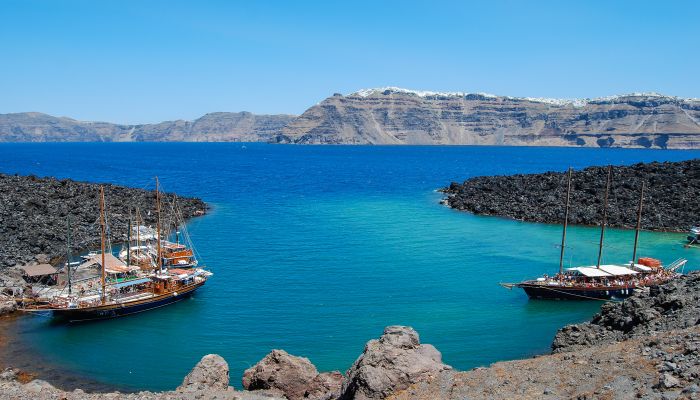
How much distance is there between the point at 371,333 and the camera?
35.7 metres

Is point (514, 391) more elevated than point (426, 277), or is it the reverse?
point (514, 391)

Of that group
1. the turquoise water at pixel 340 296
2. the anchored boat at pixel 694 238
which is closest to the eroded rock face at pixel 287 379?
the turquoise water at pixel 340 296

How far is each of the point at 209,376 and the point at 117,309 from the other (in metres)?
19.7

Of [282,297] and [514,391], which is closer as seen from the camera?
[514,391]

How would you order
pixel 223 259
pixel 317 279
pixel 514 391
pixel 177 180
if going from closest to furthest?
pixel 514 391
pixel 317 279
pixel 223 259
pixel 177 180

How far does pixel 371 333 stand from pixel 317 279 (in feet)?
44.9

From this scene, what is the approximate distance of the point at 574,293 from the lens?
1681 inches

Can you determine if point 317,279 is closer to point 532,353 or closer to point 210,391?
point 532,353

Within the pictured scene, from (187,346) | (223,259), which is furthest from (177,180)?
(187,346)

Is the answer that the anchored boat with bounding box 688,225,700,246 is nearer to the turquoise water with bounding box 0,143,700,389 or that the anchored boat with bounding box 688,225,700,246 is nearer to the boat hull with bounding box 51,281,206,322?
the turquoise water with bounding box 0,143,700,389

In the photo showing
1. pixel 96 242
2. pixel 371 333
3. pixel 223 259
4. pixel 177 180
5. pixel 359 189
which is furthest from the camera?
pixel 177 180

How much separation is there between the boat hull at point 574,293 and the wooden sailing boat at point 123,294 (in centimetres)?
2593

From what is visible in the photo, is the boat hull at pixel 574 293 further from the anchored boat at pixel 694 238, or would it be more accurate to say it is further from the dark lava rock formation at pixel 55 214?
the dark lava rock formation at pixel 55 214

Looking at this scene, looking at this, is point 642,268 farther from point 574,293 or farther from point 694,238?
point 694,238
